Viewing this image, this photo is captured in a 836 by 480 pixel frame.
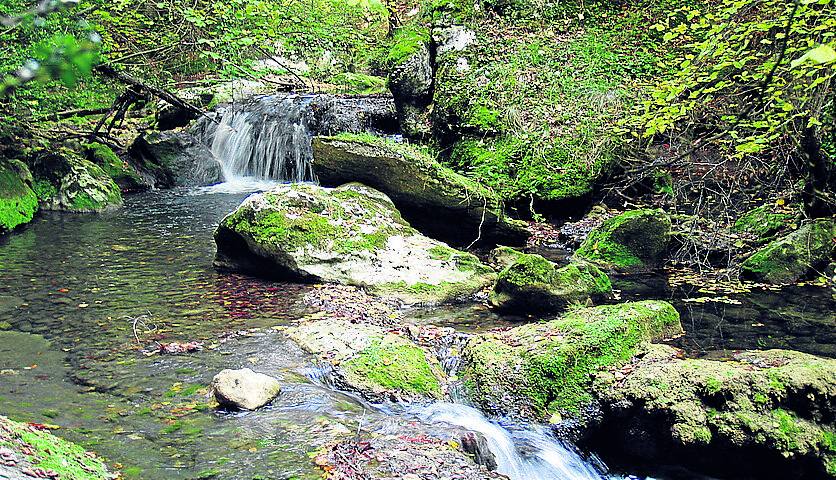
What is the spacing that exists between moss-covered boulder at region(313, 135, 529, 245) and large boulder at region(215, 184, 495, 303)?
119 cm

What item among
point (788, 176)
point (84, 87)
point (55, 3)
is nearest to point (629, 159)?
point (788, 176)

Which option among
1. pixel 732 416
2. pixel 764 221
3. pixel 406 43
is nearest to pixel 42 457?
pixel 732 416

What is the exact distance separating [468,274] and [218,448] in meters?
4.80

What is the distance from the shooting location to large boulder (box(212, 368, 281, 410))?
4691 millimetres

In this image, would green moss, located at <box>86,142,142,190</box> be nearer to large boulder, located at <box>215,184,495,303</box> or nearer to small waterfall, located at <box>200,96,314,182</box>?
small waterfall, located at <box>200,96,314,182</box>

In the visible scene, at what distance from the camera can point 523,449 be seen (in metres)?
4.92

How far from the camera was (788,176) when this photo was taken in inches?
423

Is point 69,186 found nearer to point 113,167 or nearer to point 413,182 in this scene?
point 113,167

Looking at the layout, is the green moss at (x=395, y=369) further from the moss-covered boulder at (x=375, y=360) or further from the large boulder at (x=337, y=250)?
the large boulder at (x=337, y=250)

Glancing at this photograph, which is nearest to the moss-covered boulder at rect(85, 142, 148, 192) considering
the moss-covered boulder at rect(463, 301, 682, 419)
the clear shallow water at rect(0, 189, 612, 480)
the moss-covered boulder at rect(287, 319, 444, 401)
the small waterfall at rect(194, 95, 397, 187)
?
the small waterfall at rect(194, 95, 397, 187)

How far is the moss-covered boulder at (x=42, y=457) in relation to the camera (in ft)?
9.50

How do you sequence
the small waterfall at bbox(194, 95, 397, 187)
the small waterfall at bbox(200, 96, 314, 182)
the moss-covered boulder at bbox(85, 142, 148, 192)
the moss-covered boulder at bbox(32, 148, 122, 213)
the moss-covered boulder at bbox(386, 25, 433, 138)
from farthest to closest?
the small waterfall at bbox(200, 96, 314, 182), the small waterfall at bbox(194, 95, 397, 187), the moss-covered boulder at bbox(85, 142, 148, 192), the moss-covered boulder at bbox(386, 25, 433, 138), the moss-covered boulder at bbox(32, 148, 122, 213)

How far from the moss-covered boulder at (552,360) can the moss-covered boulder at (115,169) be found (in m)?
12.3

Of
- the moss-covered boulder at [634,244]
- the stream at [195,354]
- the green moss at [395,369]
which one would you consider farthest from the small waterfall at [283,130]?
the green moss at [395,369]
